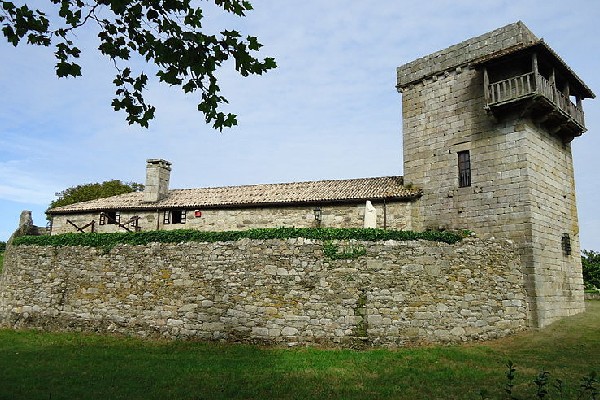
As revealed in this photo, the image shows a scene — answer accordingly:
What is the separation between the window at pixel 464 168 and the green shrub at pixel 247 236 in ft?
11.2

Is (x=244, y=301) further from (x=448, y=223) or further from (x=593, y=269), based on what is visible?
(x=593, y=269)

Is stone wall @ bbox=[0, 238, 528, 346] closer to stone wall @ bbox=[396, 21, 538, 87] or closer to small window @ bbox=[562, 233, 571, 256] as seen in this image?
small window @ bbox=[562, 233, 571, 256]

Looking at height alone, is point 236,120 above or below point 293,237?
above

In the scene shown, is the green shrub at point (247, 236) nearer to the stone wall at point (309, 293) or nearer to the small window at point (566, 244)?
the stone wall at point (309, 293)

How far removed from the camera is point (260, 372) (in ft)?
37.6

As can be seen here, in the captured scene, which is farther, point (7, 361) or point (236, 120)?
point (7, 361)

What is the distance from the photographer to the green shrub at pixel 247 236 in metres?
15.6

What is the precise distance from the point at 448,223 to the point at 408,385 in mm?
9961

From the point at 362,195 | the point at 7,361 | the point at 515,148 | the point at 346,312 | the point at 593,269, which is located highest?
the point at 515,148

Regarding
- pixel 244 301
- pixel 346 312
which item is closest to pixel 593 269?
pixel 346 312

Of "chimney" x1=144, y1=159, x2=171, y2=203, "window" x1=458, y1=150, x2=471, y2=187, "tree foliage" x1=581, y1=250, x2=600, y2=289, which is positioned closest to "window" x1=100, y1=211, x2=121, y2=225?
"chimney" x1=144, y1=159, x2=171, y2=203

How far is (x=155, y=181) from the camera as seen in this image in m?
26.0

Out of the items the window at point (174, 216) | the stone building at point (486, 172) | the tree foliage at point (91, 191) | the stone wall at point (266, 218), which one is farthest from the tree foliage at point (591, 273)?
the tree foliage at point (91, 191)

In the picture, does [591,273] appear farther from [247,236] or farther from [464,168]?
[247,236]
